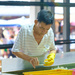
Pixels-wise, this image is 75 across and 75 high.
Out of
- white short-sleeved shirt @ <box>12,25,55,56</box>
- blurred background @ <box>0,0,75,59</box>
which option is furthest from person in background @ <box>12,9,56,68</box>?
Answer: blurred background @ <box>0,0,75,59</box>

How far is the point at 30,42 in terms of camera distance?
1.39m

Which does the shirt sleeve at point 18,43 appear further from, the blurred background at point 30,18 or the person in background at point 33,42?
the blurred background at point 30,18

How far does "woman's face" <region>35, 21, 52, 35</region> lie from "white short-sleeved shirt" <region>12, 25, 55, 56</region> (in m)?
0.09

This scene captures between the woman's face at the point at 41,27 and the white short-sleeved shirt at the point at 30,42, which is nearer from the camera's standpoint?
the woman's face at the point at 41,27

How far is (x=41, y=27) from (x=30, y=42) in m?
0.22

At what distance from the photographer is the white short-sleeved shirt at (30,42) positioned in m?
1.35

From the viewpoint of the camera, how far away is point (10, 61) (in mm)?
1257

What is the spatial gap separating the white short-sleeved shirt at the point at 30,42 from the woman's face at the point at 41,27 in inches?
3.7

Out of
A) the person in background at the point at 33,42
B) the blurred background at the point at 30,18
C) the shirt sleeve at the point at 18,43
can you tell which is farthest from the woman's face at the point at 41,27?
the blurred background at the point at 30,18

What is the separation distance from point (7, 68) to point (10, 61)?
19 centimetres

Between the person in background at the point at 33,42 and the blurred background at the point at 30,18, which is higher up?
the blurred background at the point at 30,18

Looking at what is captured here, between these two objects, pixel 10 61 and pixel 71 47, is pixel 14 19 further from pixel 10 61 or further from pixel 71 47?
pixel 10 61

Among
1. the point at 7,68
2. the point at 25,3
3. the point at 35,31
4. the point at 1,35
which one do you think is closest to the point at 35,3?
the point at 25,3

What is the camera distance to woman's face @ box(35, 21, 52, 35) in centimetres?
120
